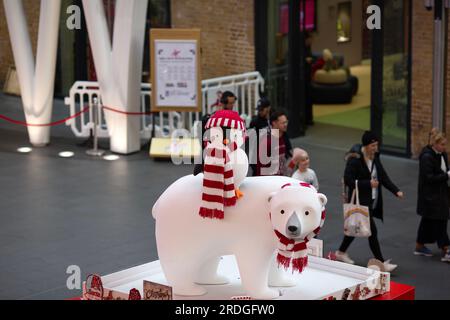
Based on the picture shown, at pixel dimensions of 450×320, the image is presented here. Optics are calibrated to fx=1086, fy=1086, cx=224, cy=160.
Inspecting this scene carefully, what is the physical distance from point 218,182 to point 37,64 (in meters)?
8.87

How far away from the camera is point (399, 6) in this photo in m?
15.5

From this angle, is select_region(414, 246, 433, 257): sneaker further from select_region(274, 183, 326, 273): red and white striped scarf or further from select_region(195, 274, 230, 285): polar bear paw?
select_region(274, 183, 326, 273): red and white striped scarf

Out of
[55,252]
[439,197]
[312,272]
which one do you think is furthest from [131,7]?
[312,272]

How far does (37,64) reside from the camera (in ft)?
53.5

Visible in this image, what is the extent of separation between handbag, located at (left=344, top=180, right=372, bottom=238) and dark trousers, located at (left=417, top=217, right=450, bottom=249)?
91cm

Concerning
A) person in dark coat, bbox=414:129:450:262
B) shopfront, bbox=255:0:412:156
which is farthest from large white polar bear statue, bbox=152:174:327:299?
shopfront, bbox=255:0:412:156

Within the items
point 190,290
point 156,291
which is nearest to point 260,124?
point 190,290

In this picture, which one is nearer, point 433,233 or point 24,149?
point 433,233

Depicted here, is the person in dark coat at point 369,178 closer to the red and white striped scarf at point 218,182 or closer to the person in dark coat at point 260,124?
the person in dark coat at point 260,124

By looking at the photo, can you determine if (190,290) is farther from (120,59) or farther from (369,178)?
(120,59)

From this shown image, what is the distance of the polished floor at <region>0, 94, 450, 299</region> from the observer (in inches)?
428

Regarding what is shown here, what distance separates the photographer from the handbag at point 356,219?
34.7 ft

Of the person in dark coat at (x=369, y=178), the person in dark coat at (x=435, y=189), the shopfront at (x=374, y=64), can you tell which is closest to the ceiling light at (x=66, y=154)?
the shopfront at (x=374, y=64)

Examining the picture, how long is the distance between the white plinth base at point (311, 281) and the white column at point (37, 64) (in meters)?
7.67
